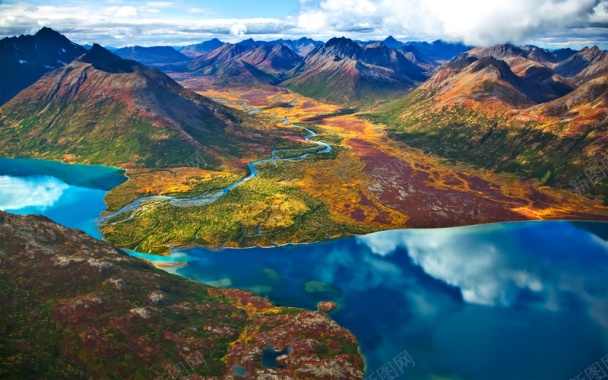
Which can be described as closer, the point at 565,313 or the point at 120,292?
the point at 120,292

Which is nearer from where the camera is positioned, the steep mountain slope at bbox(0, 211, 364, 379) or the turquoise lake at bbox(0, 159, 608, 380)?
the steep mountain slope at bbox(0, 211, 364, 379)

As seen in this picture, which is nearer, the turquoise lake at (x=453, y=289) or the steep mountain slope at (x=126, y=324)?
the steep mountain slope at (x=126, y=324)

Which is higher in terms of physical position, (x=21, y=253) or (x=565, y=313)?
(x=21, y=253)

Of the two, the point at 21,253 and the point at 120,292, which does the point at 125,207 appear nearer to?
the point at 21,253

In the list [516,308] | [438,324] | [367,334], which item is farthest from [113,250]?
[516,308]

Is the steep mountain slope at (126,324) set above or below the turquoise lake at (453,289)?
above
